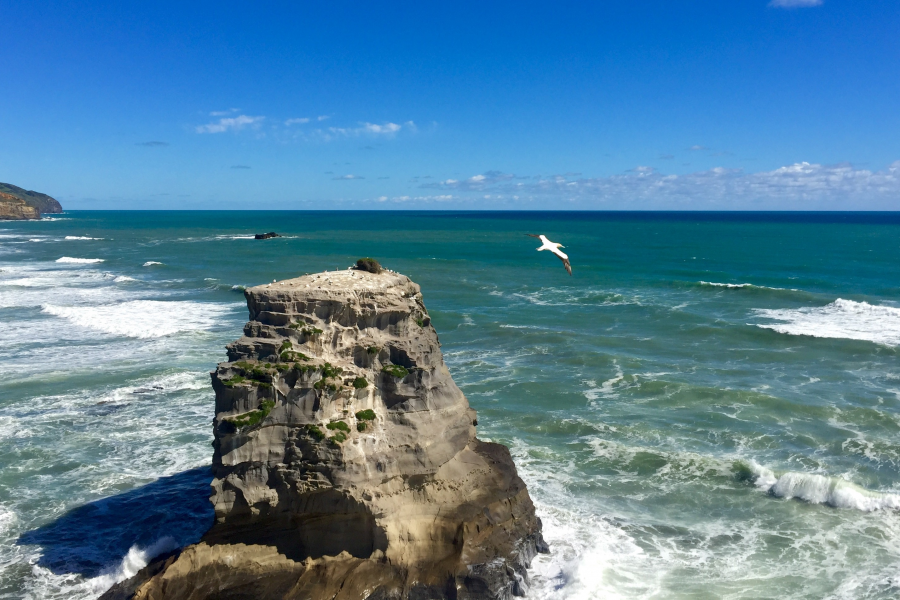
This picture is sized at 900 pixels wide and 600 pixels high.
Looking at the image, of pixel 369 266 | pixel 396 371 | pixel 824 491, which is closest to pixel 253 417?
pixel 396 371

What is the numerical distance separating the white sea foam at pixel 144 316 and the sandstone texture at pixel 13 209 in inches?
5730

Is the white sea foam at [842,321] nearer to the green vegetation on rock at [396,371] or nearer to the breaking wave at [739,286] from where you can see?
the breaking wave at [739,286]

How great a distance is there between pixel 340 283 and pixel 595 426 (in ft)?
44.1

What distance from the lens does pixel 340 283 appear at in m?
14.8

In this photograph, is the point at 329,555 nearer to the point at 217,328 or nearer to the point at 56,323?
the point at 217,328

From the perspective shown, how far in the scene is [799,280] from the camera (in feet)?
203

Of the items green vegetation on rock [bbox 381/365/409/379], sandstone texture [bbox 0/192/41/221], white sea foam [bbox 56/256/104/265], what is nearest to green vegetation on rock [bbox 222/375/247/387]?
green vegetation on rock [bbox 381/365/409/379]

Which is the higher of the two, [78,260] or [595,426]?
[78,260]

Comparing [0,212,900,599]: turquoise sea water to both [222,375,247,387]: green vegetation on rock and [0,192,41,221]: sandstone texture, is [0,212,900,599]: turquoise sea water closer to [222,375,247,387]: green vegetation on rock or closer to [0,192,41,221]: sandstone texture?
[222,375,247,387]: green vegetation on rock

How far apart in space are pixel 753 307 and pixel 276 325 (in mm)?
42637

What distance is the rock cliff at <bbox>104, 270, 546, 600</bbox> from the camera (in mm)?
13391

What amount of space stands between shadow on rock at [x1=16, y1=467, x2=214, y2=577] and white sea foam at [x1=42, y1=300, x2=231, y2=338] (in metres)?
20.0

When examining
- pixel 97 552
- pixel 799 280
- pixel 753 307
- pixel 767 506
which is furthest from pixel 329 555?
pixel 799 280

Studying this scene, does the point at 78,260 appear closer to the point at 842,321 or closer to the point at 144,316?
the point at 144,316
